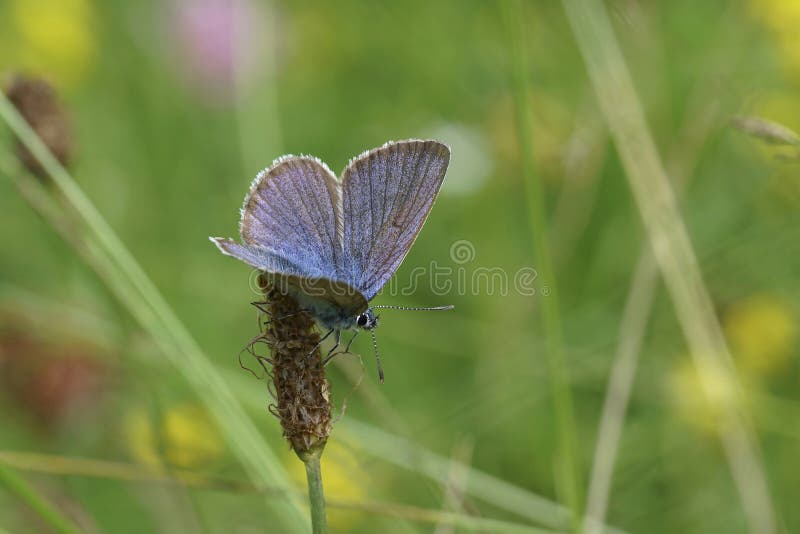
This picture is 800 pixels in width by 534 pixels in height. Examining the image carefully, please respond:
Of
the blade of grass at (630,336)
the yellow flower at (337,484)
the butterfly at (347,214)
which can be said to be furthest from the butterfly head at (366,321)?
the yellow flower at (337,484)

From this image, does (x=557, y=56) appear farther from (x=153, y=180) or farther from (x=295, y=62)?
(x=153, y=180)

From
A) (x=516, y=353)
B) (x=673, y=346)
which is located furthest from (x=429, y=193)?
(x=673, y=346)

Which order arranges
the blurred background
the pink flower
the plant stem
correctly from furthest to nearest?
the pink flower → the blurred background → the plant stem

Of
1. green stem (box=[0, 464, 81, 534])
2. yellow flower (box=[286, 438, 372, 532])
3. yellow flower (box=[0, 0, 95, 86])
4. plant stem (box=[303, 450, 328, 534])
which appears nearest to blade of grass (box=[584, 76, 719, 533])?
yellow flower (box=[286, 438, 372, 532])

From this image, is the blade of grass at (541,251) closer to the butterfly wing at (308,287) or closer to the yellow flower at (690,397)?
the butterfly wing at (308,287)

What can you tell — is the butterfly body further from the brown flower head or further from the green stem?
the green stem

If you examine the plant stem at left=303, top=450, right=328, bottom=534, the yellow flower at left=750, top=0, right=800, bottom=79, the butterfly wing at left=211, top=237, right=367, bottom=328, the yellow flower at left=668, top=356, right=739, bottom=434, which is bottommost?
the plant stem at left=303, top=450, right=328, bottom=534
